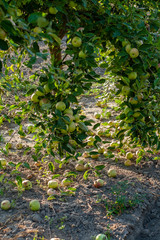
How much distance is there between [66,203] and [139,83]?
1.15m

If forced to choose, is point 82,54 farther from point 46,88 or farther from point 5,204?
point 5,204

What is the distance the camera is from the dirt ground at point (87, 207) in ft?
6.33

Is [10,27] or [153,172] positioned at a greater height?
[10,27]

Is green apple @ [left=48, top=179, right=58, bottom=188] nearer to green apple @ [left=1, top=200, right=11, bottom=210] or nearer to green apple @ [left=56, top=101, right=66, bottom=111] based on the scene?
green apple @ [left=1, top=200, right=11, bottom=210]

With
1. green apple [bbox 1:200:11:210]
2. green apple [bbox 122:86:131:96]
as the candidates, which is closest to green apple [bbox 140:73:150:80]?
green apple [bbox 122:86:131:96]

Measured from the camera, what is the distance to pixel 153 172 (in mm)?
2764

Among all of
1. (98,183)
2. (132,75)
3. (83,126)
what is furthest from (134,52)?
(98,183)

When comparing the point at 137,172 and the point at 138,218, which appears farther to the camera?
the point at 137,172

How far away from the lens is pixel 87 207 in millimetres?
2203

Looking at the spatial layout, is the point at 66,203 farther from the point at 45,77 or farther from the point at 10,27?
the point at 10,27

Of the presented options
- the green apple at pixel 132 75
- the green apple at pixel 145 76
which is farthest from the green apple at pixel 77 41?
the green apple at pixel 145 76

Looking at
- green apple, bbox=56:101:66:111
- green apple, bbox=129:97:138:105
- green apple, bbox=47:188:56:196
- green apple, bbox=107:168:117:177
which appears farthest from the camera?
green apple, bbox=107:168:117:177

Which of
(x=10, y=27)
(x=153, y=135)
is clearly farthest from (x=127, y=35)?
(x=10, y=27)

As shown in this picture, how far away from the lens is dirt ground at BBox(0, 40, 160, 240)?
1.93 m
